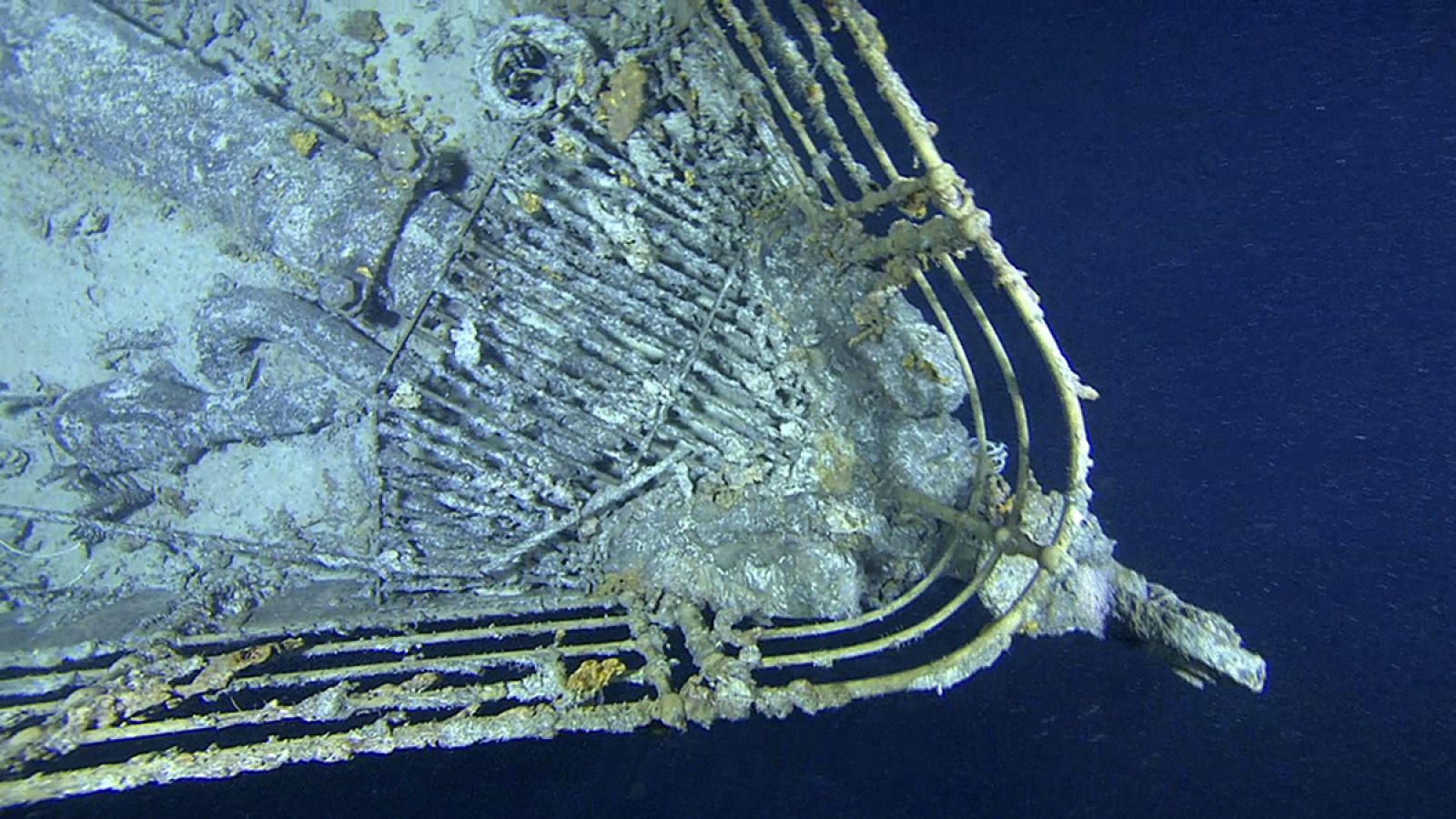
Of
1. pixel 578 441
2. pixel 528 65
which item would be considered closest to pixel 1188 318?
pixel 578 441

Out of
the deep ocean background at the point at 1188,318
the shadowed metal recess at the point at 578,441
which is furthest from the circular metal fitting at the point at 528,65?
the deep ocean background at the point at 1188,318

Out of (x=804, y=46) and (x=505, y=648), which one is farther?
(x=804, y=46)

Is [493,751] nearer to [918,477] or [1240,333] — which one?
[918,477]

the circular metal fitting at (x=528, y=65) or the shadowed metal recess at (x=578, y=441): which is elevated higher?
the circular metal fitting at (x=528, y=65)

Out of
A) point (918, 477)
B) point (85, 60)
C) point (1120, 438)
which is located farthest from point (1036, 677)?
point (85, 60)

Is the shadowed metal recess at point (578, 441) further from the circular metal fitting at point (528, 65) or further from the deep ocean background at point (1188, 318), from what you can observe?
the deep ocean background at point (1188, 318)
